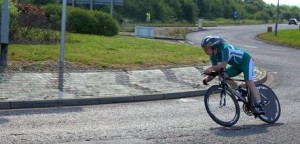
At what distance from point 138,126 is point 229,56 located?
1833 mm

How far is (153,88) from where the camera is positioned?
13039 mm

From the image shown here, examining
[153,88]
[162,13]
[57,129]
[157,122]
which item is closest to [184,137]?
[157,122]

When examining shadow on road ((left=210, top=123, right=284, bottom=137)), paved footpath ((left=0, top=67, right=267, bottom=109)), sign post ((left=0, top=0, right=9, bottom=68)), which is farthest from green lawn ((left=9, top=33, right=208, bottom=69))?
shadow on road ((left=210, top=123, right=284, bottom=137))

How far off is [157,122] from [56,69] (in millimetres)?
5540

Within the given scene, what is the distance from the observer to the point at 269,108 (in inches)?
378

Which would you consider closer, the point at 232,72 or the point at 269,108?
the point at 232,72

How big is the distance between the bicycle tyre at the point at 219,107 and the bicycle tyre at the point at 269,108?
50cm

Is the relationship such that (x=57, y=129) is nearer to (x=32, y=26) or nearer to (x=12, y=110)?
(x=12, y=110)

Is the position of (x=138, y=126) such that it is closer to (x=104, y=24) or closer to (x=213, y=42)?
(x=213, y=42)

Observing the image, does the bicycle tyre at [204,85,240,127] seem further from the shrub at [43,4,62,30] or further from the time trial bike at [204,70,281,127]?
the shrub at [43,4,62,30]

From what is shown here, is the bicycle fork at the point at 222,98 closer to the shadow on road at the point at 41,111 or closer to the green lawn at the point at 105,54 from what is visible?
the shadow on road at the point at 41,111

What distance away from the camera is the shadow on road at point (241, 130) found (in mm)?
8453

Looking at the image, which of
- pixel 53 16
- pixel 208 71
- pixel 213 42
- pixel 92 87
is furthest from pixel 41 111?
pixel 53 16

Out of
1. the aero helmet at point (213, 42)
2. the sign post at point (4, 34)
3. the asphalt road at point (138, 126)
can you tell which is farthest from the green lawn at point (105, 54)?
the aero helmet at point (213, 42)
